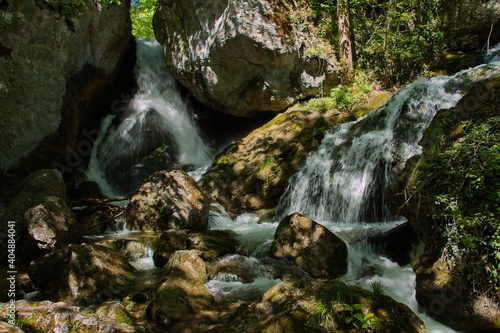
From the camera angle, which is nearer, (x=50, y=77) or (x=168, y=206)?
(x=168, y=206)

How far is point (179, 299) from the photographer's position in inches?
153

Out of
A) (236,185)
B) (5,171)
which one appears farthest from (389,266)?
(5,171)

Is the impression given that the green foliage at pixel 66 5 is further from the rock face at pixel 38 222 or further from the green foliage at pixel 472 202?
the green foliage at pixel 472 202

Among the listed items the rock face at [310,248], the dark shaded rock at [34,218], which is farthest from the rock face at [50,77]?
the rock face at [310,248]

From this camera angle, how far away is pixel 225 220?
8922mm

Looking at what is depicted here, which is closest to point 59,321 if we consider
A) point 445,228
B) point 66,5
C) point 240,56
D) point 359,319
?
point 359,319

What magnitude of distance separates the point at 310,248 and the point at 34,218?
4946 mm

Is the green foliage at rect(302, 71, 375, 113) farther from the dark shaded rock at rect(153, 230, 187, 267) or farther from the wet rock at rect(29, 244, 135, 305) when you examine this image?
the wet rock at rect(29, 244, 135, 305)

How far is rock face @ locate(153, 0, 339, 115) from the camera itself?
440 inches

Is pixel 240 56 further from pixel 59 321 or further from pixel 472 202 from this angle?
pixel 59 321

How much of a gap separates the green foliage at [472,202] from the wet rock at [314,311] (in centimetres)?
124

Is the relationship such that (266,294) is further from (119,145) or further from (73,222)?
(119,145)

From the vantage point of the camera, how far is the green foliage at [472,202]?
11.5 ft

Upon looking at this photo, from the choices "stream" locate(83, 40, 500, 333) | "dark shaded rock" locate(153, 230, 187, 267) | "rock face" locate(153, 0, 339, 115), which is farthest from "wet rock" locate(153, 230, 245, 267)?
"rock face" locate(153, 0, 339, 115)
